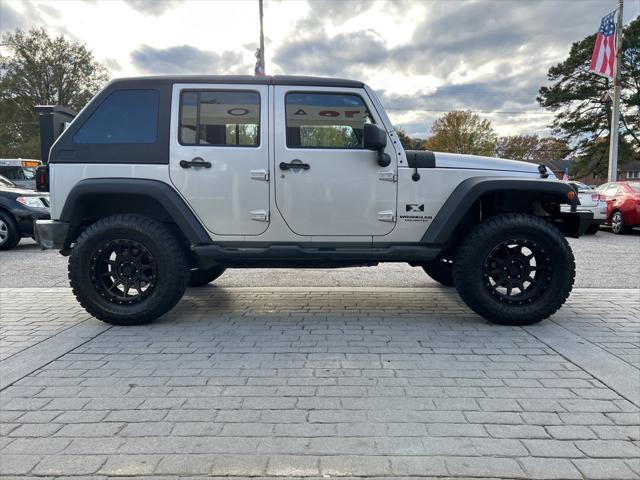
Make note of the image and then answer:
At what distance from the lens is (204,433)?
229 centimetres

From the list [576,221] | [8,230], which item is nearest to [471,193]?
[576,221]

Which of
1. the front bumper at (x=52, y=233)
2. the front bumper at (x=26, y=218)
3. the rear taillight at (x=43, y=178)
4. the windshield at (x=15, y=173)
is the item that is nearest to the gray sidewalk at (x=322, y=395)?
the front bumper at (x=52, y=233)

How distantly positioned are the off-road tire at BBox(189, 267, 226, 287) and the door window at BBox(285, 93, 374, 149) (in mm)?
2242

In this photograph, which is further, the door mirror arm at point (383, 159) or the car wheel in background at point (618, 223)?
the car wheel in background at point (618, 223)

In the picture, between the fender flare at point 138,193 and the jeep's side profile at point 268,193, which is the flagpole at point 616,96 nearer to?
the jeep's side profile at point 268,193

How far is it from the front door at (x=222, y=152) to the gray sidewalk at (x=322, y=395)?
1129 mm

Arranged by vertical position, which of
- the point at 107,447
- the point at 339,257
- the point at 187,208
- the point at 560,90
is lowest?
the point at 107,447

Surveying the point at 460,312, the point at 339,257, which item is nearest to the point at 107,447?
the point at 339,257

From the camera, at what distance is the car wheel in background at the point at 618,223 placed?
1177 cm

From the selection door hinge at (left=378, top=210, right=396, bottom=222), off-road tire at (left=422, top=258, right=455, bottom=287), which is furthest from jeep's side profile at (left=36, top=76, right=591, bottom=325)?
off-road tire at (left=422, top=258, right=455, bottom=287)

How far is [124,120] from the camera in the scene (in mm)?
4008

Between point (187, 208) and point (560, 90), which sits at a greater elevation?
point (560, 90)

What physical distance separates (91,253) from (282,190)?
1853 millimetres

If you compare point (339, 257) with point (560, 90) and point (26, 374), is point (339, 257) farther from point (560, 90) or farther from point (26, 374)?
point (560, 90)
